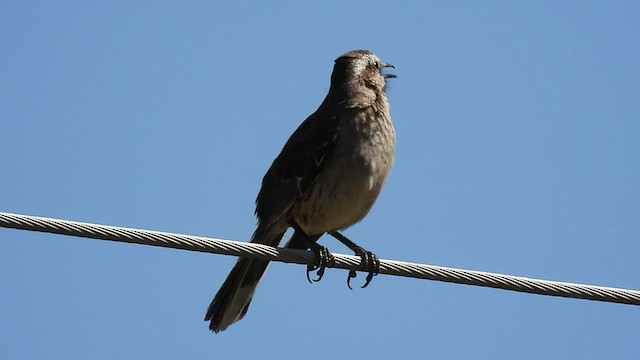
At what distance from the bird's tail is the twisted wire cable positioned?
126cm

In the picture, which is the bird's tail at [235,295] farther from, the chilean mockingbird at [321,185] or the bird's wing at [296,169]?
the bird's wing at [296,169]

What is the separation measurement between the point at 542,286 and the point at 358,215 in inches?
94.7

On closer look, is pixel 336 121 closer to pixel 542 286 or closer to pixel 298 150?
pixel 298 150

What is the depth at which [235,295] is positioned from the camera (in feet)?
25.3

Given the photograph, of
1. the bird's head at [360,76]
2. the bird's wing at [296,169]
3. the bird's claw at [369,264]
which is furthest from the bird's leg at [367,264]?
the bird's head at [360,76]

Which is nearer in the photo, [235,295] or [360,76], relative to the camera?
[235,295]

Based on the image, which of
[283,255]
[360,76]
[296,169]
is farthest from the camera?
[360,76]

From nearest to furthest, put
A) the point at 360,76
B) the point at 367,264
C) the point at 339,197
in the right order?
the point at 367,264
the point at 339,197
the point at 360,76

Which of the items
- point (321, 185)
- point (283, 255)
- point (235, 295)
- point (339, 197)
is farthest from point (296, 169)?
point (283, 255)

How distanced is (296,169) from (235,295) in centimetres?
106

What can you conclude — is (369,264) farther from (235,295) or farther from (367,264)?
(235,295)

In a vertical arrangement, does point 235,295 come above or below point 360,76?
below

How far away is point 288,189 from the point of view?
8.07 meters

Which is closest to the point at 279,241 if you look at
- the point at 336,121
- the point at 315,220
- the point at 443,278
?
the point at 315,220
